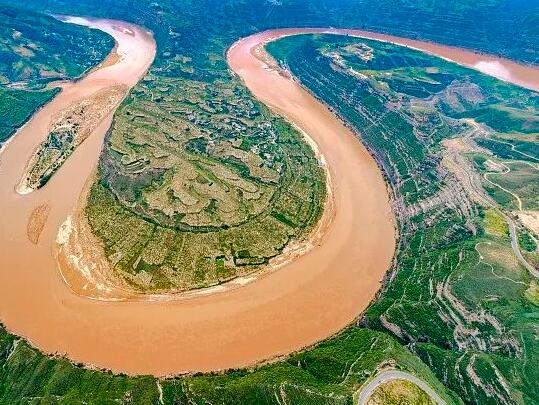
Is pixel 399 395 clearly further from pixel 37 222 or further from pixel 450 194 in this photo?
pixel 37 222

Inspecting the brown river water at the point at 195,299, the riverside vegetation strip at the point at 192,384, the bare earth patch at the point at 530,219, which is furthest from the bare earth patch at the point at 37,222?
the bare earth patch at the point at 530,219

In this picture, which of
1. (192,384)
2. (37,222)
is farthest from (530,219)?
(37,222)

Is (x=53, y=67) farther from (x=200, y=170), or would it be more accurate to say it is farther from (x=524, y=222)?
(x=524, y=222)

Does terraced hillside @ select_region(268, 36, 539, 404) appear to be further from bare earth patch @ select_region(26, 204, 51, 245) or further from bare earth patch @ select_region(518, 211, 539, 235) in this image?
bare earth patch @ select_region(26, 204, 51, 245)

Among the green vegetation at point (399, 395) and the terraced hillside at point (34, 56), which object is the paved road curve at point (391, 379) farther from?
the terraced hillside at point (34, 56)

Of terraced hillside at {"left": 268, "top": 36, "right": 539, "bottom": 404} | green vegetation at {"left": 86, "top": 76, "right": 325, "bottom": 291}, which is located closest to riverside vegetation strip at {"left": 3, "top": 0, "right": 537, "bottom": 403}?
terraced hillside at {"left": 268, "top": 36, "right": 539, "bottom": 404}
